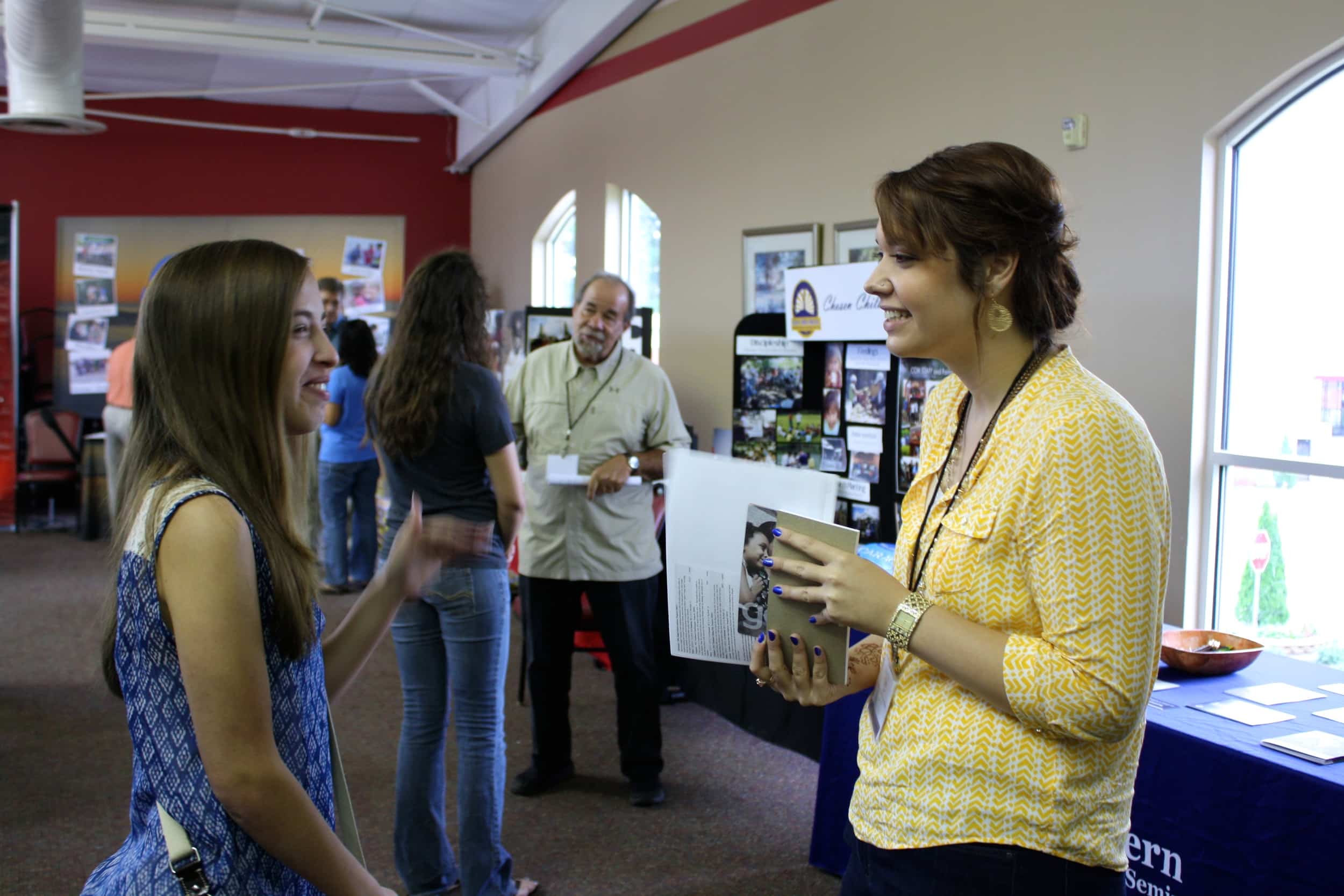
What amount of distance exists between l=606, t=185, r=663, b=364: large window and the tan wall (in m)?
0.14

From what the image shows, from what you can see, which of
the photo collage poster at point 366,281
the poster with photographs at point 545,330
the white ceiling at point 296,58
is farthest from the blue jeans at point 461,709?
the photo collage poster at point 366,281

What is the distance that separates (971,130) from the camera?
3596 mm

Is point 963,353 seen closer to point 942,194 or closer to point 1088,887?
point 942,194

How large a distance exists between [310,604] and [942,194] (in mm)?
847

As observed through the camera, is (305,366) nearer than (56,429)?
Yes

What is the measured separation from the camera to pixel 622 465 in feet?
10.9

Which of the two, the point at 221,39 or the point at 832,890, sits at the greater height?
the point at 221,39

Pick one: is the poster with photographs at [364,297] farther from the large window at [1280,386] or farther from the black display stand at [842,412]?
the large window at [1280,386]

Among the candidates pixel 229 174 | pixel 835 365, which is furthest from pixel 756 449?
pixel 229 174

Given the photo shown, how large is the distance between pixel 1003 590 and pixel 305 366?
0.83 metres

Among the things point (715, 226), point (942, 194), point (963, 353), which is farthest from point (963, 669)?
point (715, 226)

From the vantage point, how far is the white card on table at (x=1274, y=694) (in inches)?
82.4

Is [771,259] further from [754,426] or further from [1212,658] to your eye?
[1212,658]

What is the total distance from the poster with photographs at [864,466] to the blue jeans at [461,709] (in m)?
1.48
